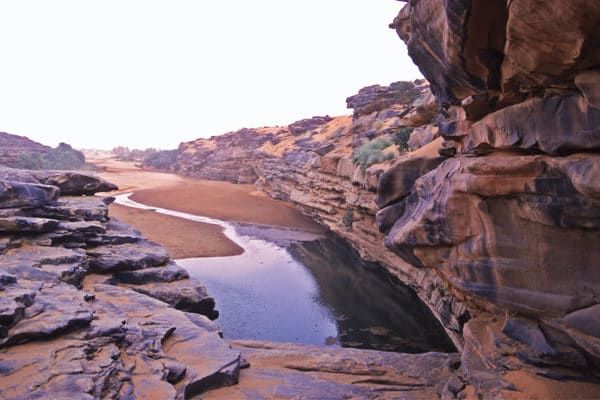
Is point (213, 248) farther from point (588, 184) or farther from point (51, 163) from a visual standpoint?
point (51, 163)

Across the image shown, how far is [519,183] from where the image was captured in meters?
6.95

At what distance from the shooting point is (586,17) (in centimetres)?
489

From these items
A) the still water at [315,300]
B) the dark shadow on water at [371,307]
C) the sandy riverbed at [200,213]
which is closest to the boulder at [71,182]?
the sandy riverbed at [200,213]

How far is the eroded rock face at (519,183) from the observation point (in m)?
5.66

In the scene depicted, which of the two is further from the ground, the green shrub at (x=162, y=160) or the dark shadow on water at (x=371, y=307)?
the green shrub at (x=162, y=160)

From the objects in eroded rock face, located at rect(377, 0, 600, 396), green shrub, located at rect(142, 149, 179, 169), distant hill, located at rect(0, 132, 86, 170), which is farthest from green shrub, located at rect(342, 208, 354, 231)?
green shrub, located at rect(142, 149, 179, 169)

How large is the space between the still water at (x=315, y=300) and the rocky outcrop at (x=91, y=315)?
201 cm

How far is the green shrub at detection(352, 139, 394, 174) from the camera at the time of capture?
20.1 meters

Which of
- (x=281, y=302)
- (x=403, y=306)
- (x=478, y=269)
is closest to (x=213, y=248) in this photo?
(x=281, y=302)

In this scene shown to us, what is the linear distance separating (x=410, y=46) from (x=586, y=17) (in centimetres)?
526

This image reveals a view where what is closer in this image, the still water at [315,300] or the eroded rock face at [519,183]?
the eroded rock face at [519,183]

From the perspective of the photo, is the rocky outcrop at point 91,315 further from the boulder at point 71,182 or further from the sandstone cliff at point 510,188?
the sandstone cliff at point 510,188

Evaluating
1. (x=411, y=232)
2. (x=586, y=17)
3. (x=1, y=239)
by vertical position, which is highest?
(x=586, y=17)

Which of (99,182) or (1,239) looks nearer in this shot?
(1,239)
